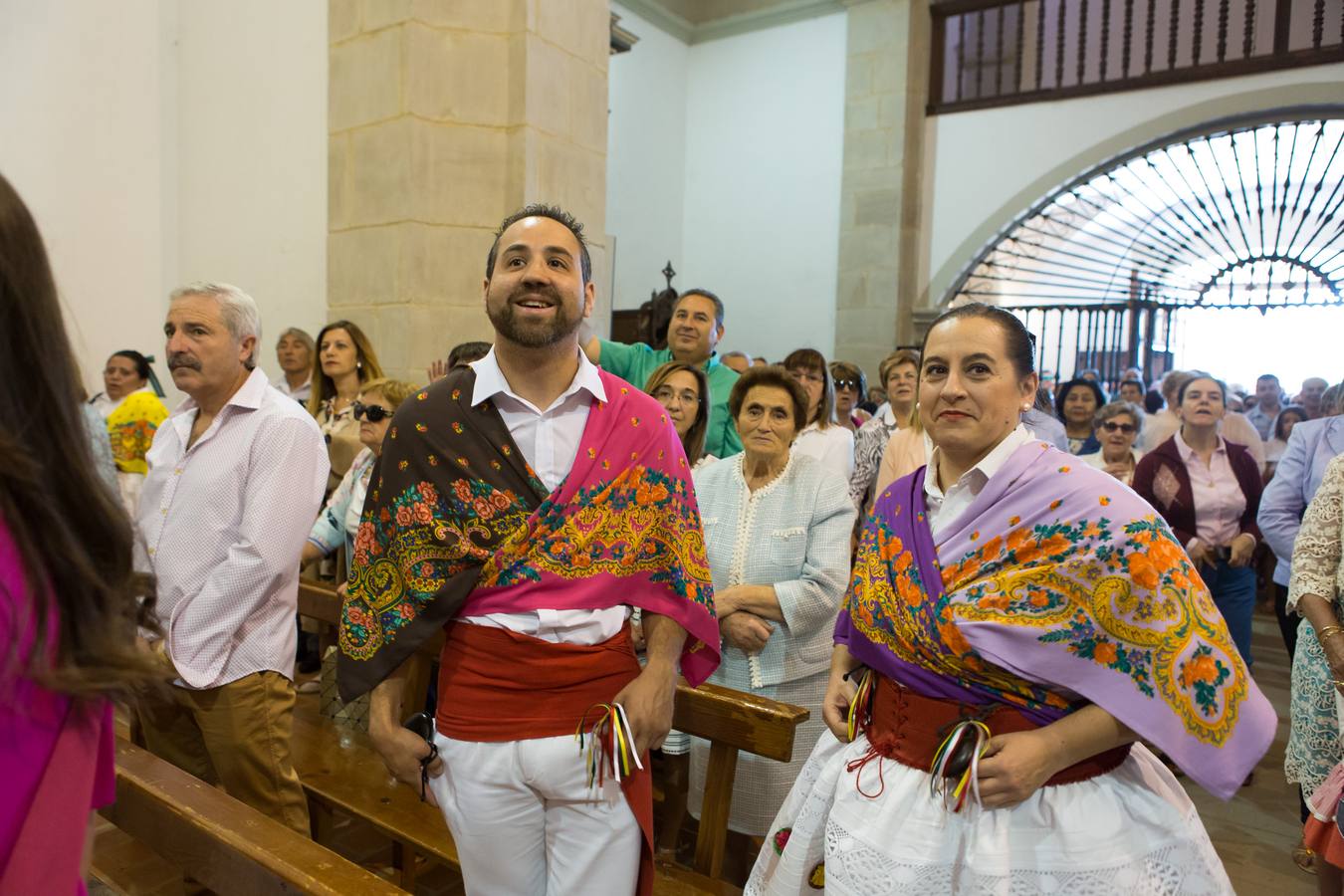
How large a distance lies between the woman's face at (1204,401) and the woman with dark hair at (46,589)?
3.90m

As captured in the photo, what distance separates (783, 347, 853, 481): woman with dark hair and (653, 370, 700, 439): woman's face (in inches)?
23.3

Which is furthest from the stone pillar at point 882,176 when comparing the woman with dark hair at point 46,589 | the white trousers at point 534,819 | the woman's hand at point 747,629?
the woman with dark hair at point 46,589

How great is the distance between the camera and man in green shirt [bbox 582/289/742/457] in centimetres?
356

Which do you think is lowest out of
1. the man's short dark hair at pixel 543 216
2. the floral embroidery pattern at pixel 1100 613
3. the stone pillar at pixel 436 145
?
the floral embroidery pattern at pixel 1100 613

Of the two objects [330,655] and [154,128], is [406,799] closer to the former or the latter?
[330,655]

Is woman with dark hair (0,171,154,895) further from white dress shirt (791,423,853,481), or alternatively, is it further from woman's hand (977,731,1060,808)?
white dress shirt (791,423,853,481)

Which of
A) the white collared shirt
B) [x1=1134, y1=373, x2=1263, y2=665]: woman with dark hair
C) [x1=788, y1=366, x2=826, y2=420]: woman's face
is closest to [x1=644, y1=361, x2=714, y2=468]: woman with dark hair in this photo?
[x1=788, y1=366, x2=826, y2=420]: woman's face

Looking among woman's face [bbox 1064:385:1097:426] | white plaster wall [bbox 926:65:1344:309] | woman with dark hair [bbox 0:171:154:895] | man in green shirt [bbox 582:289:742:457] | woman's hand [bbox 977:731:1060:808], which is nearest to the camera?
woman with dark hair [bbox 0:171:154:895]

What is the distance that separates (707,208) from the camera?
10.6 m

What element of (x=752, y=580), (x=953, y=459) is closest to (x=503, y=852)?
(x=953, y=459)

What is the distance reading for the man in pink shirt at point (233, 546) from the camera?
2234 millimetres

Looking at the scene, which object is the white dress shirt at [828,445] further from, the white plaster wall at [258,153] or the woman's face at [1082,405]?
the white plaster wall at [258,153]

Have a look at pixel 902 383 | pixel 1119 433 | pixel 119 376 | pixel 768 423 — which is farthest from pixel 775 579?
pixel 119 376

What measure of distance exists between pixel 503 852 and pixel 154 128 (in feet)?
15.7
